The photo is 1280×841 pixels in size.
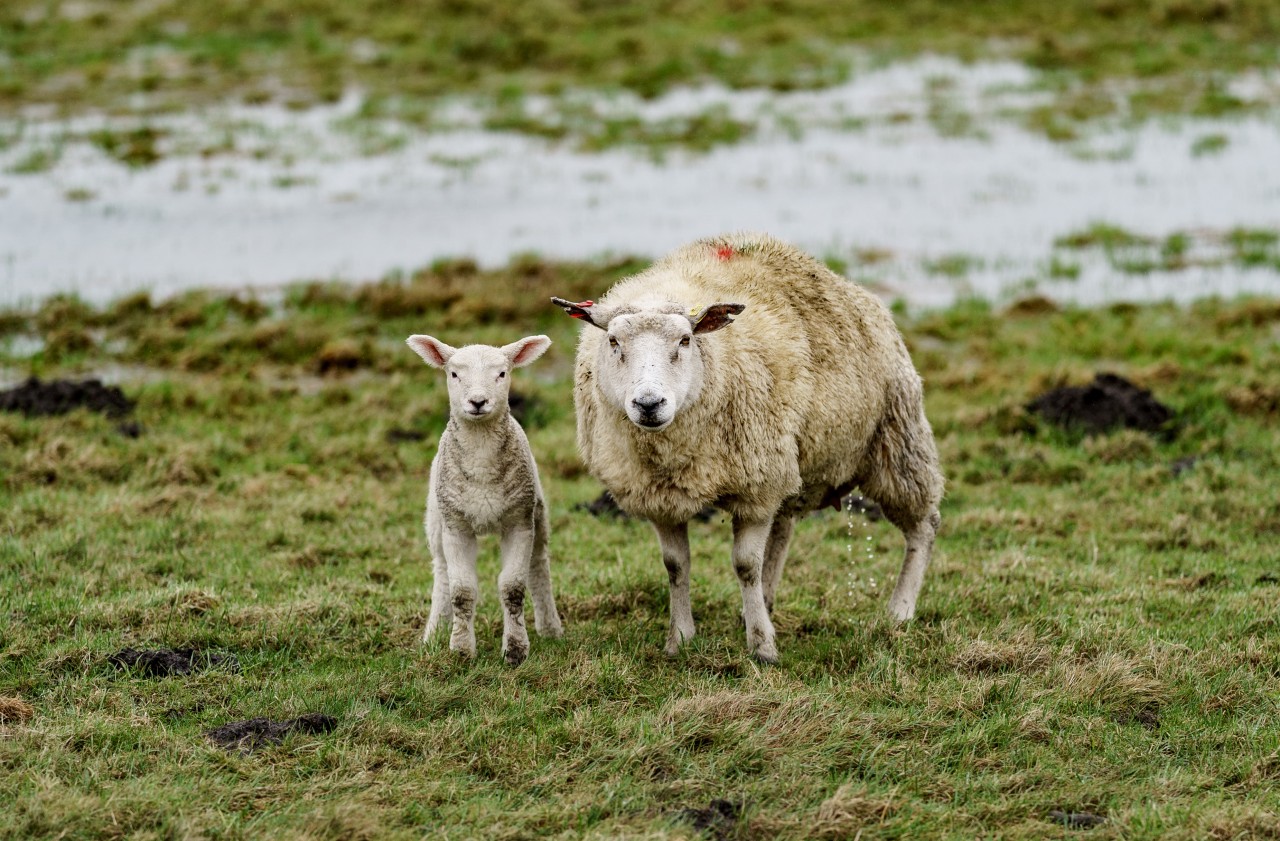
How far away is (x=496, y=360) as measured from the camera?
684 centimetres

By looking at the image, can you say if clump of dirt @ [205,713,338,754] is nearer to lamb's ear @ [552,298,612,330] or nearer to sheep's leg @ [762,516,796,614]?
lamb's ear @ [552,298,612,330]

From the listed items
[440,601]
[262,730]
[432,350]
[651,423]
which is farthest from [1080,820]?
[432,350]

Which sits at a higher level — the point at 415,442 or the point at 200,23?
the point at 200,23

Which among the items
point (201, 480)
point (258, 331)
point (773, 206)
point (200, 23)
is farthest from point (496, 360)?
point (200, 23)

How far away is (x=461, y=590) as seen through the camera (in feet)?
22.8

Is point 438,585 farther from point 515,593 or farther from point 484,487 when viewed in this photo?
point 484,487

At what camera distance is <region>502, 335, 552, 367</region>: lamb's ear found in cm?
707

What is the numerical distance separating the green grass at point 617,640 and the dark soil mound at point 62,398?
274 mm

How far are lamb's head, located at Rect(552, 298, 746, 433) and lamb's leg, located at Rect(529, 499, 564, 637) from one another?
2.88 ft

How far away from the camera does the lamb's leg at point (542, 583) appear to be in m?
7.35

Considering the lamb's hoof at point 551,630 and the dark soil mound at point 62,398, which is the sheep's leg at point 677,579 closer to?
the lamb's hoof at point 551,630

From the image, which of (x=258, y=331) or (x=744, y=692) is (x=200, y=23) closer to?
(x=258, y=331)

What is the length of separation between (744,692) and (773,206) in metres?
14.3

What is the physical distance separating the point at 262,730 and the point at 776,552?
3.11 metres
